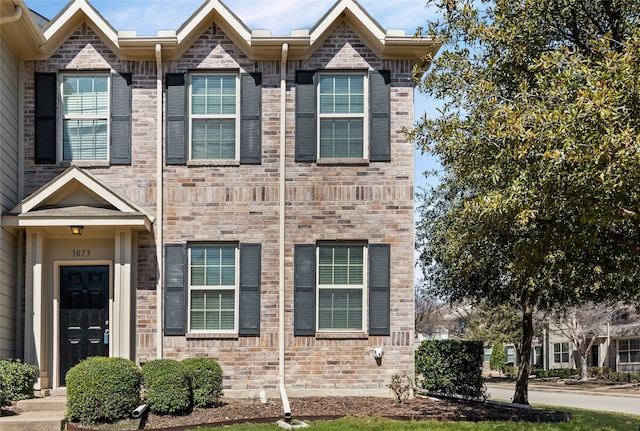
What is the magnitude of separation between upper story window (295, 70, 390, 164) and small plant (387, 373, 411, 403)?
399 centimetres

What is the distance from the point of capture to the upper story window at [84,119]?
578 inches

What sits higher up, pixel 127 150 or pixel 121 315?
pixel 127 150

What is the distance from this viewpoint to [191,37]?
14.7 meters

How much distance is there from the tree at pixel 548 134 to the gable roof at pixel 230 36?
2.28m

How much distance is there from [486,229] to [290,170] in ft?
13.5

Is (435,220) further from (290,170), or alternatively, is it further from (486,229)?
(486,229)

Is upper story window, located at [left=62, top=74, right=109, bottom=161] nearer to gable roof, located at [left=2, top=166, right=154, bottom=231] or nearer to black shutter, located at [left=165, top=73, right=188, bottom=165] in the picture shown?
gable roof, located at [left=2, top=166, right=154, bottom=231]

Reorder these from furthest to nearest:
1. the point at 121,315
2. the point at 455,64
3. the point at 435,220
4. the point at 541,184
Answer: the point at 435,220 → the point at 121,315 → the point at 455,64 → the point at 541,184

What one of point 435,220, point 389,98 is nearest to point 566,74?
point 389,98

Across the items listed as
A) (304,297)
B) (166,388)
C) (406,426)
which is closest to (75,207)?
(166,388)

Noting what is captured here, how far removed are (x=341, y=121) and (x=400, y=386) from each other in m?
4.98

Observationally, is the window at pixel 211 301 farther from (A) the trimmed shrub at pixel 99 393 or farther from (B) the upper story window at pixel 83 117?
(A) the trimmed shrub at pixel 99 393

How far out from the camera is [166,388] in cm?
1205

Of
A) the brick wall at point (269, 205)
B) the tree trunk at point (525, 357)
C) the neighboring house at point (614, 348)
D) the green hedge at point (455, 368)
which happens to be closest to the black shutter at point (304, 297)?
the brick wall at point (269, 205)
